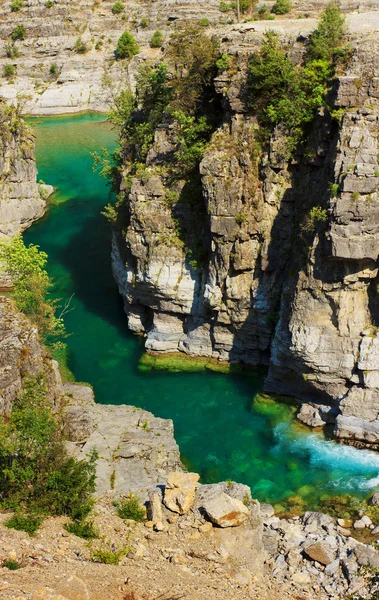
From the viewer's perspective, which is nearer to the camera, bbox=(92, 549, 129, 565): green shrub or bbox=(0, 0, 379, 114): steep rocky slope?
bbox=(92, 549, 129, 565): green shrub

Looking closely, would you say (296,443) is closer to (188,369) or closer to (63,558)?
(188,369)

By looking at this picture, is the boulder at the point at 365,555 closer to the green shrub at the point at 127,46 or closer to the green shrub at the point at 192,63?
A: the green shrub at the point at 192,63

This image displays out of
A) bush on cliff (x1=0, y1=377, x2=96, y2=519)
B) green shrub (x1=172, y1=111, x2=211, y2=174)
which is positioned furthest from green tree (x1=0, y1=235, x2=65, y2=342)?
green shrub (x1=172, y1=111, x2=211, y2=174)

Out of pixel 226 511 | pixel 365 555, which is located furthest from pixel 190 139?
pixel 365 555

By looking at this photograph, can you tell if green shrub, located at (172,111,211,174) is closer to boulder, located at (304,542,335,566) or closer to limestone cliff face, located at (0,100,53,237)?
boulder, located at (304,542,335,566)

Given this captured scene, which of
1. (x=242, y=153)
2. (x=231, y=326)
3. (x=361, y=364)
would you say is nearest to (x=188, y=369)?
(x=231, y=326)

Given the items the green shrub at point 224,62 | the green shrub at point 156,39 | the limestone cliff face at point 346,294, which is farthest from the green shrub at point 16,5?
the limestone cliff face at point 346,294
